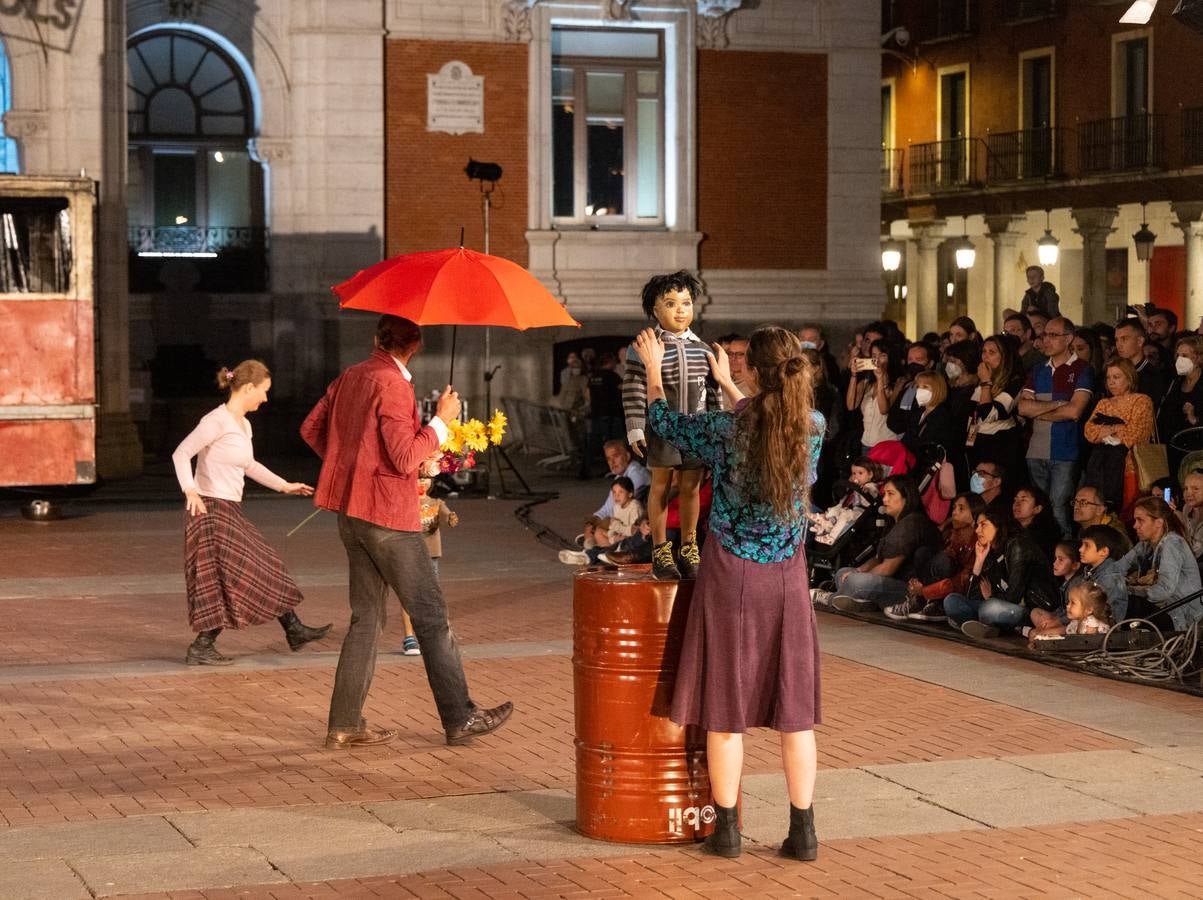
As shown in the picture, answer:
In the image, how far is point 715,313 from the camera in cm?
2933

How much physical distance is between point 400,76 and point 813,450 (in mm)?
21662

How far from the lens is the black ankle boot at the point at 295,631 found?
12.1m

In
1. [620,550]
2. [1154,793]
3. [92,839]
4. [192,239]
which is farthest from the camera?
[192,239]

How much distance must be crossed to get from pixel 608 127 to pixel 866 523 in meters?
15.9

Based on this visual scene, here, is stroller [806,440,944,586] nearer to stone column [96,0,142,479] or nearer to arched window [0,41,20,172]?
stone column [96,0,142,479]

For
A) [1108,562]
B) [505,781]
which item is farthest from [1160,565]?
Result: [505,781]

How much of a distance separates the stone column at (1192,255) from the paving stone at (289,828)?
112 feet

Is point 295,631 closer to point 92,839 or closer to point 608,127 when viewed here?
point 92,839

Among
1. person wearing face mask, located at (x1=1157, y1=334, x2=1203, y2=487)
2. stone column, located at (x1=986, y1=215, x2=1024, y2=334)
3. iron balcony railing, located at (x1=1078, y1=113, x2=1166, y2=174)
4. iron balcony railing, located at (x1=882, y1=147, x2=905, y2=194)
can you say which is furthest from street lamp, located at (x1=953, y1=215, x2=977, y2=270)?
person wearing face mask, located at (x1=1157, y1=334, x2=1203, y2=487)

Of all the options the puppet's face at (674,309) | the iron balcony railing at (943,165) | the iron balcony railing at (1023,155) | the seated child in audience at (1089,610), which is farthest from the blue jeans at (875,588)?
the iron balcony railing at (943,165)

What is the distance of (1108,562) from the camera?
11.9m

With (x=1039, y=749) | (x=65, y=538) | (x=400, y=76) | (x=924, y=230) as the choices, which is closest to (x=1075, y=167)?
(x=924, y=230)

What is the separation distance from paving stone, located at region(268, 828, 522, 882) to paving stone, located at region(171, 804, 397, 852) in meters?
0.09

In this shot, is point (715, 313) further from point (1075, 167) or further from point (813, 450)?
point (813, 450)
